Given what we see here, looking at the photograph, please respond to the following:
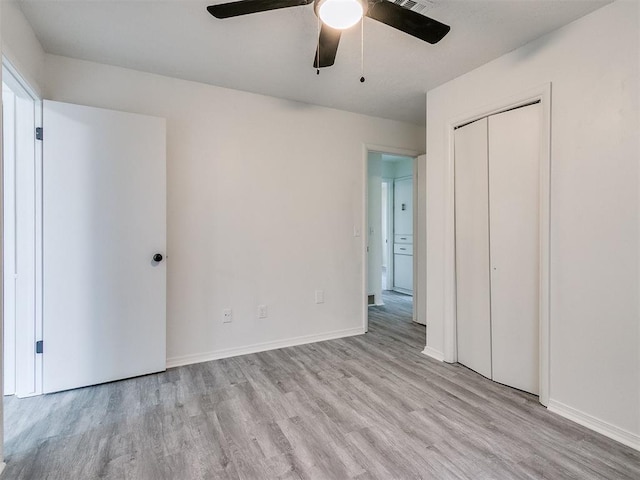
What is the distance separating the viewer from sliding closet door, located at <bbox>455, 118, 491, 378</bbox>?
252 centimetres

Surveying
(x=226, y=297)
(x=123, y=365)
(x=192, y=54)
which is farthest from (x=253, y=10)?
(x=123, y=365)

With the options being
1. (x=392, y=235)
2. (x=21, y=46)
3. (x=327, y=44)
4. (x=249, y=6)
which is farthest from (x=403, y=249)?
(x=21, y=46)

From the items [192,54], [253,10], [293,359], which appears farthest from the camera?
[293,359]

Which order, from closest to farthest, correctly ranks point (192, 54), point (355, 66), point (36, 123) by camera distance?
1. point (36, 123)
2. point (192, 54)
3. point (355, 66)

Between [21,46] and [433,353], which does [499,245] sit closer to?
[433,353]

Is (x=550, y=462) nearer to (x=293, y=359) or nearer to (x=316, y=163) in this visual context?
(x=293, y=359)

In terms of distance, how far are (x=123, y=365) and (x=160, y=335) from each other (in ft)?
1.03

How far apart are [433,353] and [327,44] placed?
8.50 feet

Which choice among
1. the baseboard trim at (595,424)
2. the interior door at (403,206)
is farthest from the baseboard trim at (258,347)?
the interior door at (403,206)

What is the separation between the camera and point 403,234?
19.1 ft

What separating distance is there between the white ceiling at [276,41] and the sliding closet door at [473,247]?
0.62 m

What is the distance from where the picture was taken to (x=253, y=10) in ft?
4.96

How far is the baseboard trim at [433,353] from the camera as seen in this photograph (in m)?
2.85

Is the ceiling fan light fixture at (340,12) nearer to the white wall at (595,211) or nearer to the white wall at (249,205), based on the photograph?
the white wall at (595,211)
